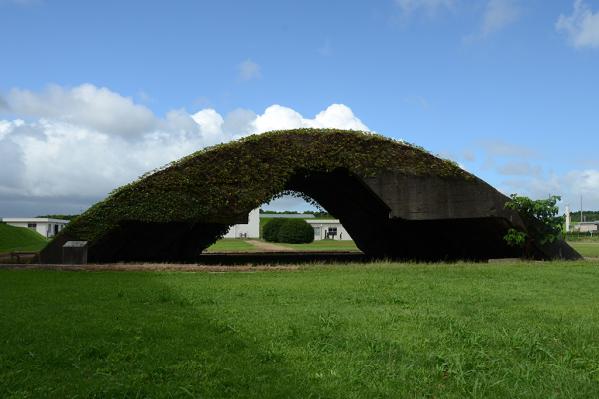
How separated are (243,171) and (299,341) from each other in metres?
12.2

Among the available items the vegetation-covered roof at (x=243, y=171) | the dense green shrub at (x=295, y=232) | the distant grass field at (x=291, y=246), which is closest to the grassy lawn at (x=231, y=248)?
the distant grass field at (x=291, y=246)

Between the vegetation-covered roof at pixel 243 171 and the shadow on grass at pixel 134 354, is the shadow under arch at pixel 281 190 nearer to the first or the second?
the vegetation-covered roof at pixel 243 171

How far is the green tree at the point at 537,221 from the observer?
712 inches

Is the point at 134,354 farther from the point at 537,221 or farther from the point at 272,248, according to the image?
the point at 272,248

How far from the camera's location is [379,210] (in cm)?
2188

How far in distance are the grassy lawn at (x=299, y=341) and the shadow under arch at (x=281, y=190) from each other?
673 centimetres

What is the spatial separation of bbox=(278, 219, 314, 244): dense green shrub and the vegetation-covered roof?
→ 3186cm

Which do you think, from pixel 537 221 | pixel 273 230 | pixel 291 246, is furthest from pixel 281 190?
pixel 273 230

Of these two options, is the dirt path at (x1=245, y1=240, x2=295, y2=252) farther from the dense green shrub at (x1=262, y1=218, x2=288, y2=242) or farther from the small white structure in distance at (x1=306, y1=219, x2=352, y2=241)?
the small white structure in distance at (x1=306, y1=219, x2=352, y2=241)

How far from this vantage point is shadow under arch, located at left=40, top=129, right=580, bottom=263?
1684cm

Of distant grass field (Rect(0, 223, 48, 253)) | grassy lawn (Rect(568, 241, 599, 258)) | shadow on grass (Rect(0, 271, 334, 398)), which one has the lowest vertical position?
shadow on grass (Rect(0, 271, 334, 398))

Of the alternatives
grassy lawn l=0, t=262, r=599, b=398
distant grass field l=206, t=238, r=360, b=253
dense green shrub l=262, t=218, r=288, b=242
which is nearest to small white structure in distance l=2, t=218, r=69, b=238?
dense green shrub l=262, t=218, r=288, b=242

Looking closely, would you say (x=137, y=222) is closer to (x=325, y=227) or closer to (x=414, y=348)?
(x=414, y=348)

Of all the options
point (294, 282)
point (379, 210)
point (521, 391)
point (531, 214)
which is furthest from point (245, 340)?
point (379, 210)
